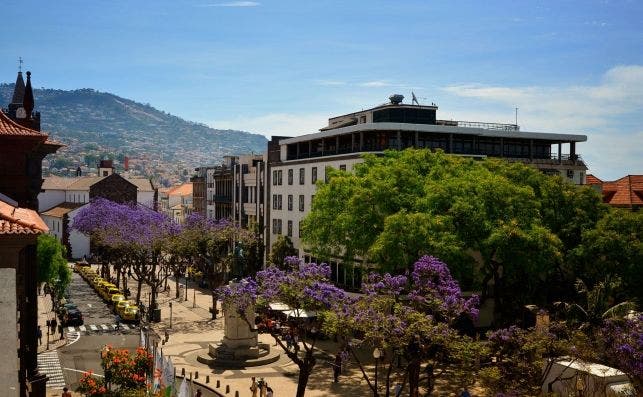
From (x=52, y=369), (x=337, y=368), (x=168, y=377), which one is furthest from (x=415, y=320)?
(x=52, y=369)

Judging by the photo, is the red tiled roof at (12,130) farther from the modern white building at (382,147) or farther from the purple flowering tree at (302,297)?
the modern white building at (382,147)

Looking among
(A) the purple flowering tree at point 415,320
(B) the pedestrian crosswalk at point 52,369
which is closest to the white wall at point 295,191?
(B) the pedestrian crosswalk at point 52,369

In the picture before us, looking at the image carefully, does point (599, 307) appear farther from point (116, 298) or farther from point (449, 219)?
point (116, 298)

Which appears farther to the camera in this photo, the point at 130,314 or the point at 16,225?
the point at 130,314

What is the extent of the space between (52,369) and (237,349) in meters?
9.42

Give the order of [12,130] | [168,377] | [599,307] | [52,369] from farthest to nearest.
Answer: [52,369]
[599,307]
[168,377]
[12,130]

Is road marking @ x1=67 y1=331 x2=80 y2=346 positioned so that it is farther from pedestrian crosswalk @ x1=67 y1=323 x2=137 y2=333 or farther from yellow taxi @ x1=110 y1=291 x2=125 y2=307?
yellow taxi @ x1=110 y1=291 x2=125 y2=307

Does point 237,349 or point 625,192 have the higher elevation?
point 625,192

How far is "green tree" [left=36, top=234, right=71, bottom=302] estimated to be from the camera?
5072cm

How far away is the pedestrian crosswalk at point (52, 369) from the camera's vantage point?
32.3 m

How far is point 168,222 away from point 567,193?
119 ft

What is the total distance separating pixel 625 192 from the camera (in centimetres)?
6681

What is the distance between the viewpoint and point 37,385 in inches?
998

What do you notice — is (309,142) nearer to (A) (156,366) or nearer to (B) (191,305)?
(B) (191,305)
